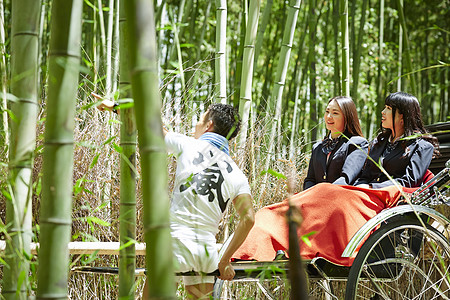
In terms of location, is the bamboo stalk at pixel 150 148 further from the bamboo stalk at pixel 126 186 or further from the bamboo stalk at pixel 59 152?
the bamboo stalk at pixel 126 186

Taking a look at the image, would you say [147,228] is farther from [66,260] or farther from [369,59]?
[369,59]

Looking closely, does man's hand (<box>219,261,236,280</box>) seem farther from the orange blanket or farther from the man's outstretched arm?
the orange blanket

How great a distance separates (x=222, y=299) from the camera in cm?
259

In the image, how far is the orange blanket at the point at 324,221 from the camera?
84.0 inches

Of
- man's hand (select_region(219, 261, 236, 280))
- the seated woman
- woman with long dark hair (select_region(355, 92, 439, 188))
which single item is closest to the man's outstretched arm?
man's hand (select_region(219, 261, 236, 280))

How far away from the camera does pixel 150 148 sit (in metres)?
0.77

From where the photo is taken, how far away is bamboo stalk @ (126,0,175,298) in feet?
2.44

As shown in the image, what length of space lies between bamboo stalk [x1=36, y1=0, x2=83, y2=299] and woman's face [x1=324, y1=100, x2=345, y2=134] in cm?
211

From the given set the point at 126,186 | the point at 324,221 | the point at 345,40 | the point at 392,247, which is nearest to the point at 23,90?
the point at 126,186

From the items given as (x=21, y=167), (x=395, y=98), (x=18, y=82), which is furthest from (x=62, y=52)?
(x=395, y=98)

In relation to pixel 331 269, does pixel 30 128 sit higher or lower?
higher

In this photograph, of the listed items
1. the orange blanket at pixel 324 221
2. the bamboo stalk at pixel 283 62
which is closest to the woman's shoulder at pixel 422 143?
the orange blanket at pixel 324 221

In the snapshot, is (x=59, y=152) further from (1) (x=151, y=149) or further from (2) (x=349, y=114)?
(2) (x=349, y=114)

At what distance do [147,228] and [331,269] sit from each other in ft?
4.93
